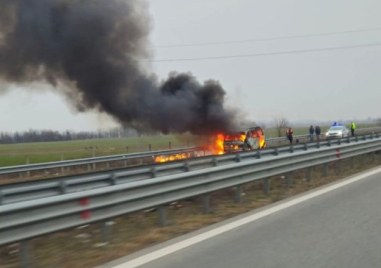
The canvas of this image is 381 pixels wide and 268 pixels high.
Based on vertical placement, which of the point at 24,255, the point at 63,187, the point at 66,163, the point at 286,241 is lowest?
the point at 286,241

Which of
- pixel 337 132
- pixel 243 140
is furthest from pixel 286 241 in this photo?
pixel 337 132

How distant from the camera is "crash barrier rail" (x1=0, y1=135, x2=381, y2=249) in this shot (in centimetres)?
526

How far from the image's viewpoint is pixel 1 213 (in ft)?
16.6

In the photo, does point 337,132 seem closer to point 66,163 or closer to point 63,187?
point 66,163

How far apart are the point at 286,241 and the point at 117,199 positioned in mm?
2210

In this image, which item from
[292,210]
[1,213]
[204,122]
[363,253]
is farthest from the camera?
[204,122]

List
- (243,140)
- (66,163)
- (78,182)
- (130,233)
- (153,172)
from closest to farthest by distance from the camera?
(130,233), (78,182), (153,172), (66,163), (243,140)

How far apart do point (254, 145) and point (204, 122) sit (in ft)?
20.3

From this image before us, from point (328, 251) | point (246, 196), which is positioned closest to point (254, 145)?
point (246, 196)

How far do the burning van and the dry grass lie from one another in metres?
12.7

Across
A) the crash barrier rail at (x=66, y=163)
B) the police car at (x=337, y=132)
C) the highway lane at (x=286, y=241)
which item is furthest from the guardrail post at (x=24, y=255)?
the police car at (x=337, y=132)

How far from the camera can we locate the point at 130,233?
7.53 meters

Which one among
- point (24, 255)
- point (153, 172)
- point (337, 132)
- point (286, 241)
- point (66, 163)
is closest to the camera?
point (24, 255)

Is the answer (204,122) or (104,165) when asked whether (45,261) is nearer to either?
(104,165)
